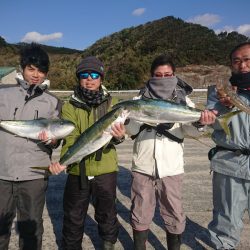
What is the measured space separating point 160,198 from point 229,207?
0.77 meters

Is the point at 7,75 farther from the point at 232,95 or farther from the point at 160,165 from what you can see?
the point at 232,95

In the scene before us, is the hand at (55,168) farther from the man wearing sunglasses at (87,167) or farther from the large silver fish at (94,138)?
the man wearing sunglasses at (87,167)

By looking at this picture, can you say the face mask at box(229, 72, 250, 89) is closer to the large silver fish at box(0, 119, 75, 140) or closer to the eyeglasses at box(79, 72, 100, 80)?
the eyeglasses at box(79, 72, 100, 80)

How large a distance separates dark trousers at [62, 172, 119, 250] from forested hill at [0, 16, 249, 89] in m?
35.7

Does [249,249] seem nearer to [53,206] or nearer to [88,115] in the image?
[88,115]

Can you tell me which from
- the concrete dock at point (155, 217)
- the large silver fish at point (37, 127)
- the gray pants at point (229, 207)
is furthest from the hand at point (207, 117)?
the concrete dock at point (155, 217)

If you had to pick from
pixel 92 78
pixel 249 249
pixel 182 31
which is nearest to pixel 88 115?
pixel 92 78

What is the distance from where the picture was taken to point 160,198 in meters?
4.22

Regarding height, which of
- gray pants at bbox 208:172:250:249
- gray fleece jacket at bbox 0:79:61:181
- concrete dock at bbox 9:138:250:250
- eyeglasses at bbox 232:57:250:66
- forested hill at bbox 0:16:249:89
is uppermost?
forested hill at bbox 0:16:249:89

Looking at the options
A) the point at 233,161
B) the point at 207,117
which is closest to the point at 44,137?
the point at 207,117

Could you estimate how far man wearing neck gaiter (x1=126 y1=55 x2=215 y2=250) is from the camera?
4105 mm

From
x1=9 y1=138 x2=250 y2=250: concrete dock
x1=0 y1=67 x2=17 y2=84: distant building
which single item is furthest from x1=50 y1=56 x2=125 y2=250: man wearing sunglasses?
x1=0 y1=67 x2=17 y2=84: distant building

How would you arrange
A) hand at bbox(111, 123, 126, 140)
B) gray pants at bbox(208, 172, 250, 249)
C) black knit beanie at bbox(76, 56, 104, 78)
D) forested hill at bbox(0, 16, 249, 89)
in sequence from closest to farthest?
hand at bbox(111, 123, 126, 140) < gray pants at bbox(208, 172, 250, 249) < black knit beanie at bbox(76, 56, 104, 78) < forested hill at bbox(0, 16, 249, 89)

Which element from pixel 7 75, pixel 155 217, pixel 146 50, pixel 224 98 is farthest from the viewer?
pixel 146 50
